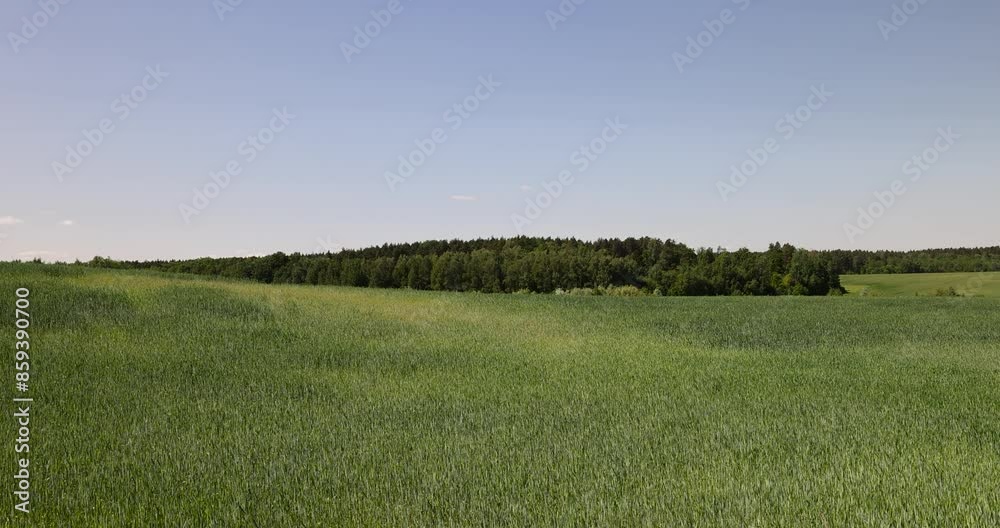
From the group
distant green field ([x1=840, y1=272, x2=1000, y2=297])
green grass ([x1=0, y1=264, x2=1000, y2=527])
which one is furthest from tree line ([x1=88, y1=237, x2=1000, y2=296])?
green grass ([x1=0, y1=264, x2=1000, y2=527])

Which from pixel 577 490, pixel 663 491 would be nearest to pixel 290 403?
pixel 577 490

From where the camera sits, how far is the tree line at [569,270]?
67812 mm

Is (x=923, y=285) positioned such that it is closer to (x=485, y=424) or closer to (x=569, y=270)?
(x=569, y=270)

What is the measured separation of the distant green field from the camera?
6215 centimetres

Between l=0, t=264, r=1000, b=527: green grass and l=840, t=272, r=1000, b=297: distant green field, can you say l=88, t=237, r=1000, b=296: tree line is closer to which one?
l=840, t=272, r=1000, b=297: distant green field

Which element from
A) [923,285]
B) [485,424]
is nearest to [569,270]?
[923,285]

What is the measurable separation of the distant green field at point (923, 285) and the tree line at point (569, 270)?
4.14 meters

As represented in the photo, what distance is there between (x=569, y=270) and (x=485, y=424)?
6173 centimetres

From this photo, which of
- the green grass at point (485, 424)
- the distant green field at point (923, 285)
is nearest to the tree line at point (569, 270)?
the distant green field at point (923, 285)

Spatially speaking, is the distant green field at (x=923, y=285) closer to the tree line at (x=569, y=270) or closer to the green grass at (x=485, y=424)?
the tree line at (x=569, y=270)

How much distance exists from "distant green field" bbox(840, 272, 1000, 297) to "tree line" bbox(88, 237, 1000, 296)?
414cm

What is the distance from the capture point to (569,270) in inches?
2793

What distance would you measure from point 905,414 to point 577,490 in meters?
→ 6.58

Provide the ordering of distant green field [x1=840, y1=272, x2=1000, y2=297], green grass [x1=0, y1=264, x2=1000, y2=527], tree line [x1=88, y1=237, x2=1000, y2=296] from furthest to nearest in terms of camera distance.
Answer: tree line [x1=88, y1=237, x2=1000, y2=296]
distant green field [x1=840, y1=272, x2=1000, y2=297]
green grass [x1=0, y1=264, x2=1000, y2=527]
